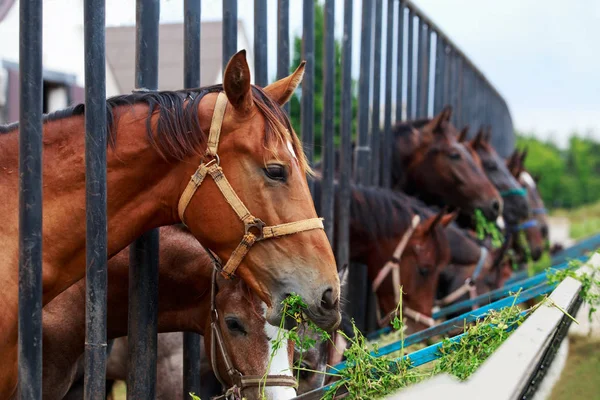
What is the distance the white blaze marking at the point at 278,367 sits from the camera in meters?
2.46

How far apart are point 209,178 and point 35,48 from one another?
27.4 inches

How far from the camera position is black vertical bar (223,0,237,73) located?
3430 mm

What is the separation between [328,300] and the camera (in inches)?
90.4

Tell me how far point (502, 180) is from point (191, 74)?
5.51m

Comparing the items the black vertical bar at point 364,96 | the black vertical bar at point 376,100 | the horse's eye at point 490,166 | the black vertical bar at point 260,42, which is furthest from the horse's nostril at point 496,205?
the black vertical bar at point 260,42

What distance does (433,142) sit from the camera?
20.6ft

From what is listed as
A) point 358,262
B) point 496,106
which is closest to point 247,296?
point 358,262

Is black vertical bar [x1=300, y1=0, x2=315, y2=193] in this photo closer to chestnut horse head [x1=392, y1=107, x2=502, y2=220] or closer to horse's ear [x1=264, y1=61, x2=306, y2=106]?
horse's ear [x1=264, y1=61, x2=306, y2=106]

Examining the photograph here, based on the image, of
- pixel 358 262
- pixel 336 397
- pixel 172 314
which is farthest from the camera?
pixel 358 262

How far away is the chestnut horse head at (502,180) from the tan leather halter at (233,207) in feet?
17.8

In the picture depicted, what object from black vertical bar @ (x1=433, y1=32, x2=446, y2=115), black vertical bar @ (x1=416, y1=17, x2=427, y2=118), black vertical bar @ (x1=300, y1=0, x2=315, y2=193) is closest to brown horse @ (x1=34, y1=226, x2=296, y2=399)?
black vertical bar @ (x1=300, y1=0, x2=315, y2=193)

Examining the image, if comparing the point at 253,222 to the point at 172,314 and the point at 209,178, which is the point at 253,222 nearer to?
the point at 209,178

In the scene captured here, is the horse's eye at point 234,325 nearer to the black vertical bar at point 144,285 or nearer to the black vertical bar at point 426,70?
the black vertical bar at point 144,285

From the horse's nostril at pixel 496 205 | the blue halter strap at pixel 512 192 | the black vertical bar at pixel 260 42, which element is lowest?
the horse's nostril at pixel 496 205
